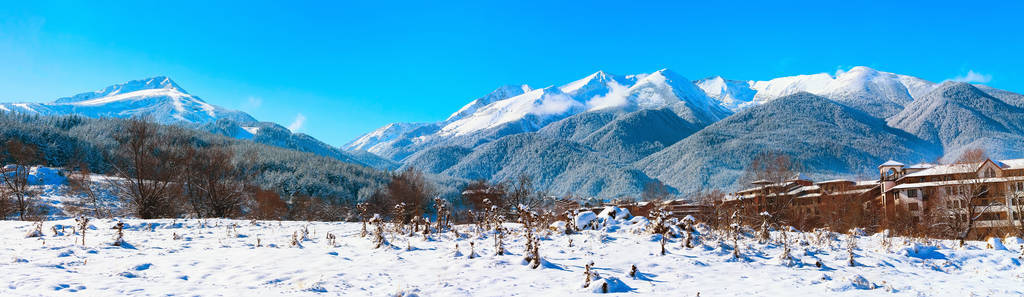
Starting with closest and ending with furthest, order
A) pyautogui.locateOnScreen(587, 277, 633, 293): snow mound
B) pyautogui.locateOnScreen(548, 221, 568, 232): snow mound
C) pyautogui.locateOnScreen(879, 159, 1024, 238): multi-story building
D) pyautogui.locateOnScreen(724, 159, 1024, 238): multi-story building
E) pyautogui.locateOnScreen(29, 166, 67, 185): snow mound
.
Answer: pyautogui.locateOnScreen(587, 277, 633, 293): snow mound < pyautogui.locateOnScreen(548, 221, 568, 232): snow mound < pyautogui.locateOnScreen(724, 159, 1024, 238): multi-story building < pyautogui.locateOnScreen(29, 166, 67, 185): snow mound < pyautogui.locateOnScreen(879, 159, 1024, 238): multi-story building

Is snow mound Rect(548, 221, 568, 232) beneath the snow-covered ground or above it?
above

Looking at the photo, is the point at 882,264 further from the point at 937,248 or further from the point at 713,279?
the point at 713,279

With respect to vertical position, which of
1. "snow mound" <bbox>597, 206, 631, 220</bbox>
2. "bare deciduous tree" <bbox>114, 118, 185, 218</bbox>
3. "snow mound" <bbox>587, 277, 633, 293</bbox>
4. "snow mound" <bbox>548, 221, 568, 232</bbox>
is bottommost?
"snow mound" <bbox>587, 277, 633, 293</bbox>

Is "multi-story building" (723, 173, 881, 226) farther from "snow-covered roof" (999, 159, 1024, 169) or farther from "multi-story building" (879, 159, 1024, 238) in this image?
"snow-covered roof" (999, 159, 1024, 169)

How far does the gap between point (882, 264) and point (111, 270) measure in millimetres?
18163

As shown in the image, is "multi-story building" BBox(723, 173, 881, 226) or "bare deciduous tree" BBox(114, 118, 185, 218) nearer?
"bare deciduous tree" BBox(114, 118, 185, 218)

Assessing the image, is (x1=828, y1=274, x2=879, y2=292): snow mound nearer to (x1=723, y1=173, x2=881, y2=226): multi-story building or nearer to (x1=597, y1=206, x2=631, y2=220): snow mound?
(x1=597, y1=206, x2=631, y2=220): snow mound

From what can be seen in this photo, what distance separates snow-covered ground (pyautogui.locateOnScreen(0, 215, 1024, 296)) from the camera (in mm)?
10828

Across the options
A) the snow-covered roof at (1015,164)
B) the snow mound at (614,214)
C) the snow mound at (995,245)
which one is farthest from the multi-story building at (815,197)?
the snow mound at (614,214)

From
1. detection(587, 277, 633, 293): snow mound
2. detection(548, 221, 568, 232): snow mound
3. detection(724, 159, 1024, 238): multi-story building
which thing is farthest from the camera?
detection(724, 159, 1024, 238): multi-story building

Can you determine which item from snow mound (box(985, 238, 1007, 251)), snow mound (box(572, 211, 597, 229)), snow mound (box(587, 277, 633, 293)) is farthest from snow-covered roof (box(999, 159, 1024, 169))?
snow mound (box(587, 277, 633, 293))

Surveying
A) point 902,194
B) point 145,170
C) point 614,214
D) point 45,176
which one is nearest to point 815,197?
point 902,194

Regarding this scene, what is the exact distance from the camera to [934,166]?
6869 cm

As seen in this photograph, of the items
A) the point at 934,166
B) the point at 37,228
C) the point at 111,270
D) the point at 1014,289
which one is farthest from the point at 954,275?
the point at 934,166
